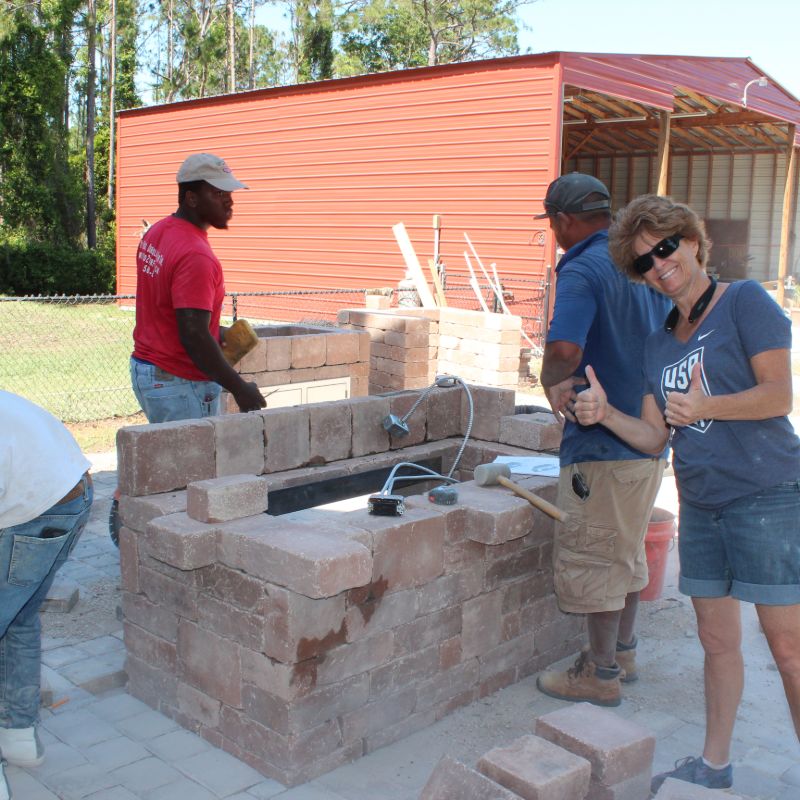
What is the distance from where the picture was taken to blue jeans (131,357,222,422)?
478 cm

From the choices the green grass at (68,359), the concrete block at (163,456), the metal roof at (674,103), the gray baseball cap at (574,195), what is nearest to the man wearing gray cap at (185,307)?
the concrete block at (163,456)

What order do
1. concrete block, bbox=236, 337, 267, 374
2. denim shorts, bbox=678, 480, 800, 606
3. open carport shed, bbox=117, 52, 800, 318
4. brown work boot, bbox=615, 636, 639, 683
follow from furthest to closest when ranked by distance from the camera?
1. open carport shed, bbox=117, 52, 800, 318
2. concrete block, bbox=236, 337, 267, 374
3. brown work boot, bbox=615, 636, 639, 683
4. denim shorts, bbox=678, 480, 800, 606

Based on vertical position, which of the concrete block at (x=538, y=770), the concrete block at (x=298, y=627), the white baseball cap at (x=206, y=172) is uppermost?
the white baseball cap at (x=206, y=172)

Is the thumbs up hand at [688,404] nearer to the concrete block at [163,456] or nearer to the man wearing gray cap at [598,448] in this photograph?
the man wearing gray cap at [598,448]

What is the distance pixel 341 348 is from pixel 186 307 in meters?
3.94

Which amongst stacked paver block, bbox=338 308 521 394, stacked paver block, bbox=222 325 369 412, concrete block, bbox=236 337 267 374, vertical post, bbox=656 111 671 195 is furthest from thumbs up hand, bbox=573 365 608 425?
vertical post, bbox=656 111 671 195

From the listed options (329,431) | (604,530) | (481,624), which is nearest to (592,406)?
(604,530)

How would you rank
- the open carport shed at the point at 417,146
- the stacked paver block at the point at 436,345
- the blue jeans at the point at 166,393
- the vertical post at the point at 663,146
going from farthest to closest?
the vertical post at the point at 663,146
the open carport shed at the point at 417,146
the stacked paver block at the point at 436,345
the blue jeans at the point at 166,393

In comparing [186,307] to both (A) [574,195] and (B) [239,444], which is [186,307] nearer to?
(B) [239,444]

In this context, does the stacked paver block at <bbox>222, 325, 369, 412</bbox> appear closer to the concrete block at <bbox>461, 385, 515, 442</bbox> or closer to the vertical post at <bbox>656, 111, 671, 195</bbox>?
the concrete block at <bbox>461, 385, 515, 442</bbox>

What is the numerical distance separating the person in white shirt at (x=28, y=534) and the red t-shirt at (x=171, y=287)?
52.3 inches

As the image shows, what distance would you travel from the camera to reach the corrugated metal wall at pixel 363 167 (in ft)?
49.5

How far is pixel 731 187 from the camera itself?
2759 cm

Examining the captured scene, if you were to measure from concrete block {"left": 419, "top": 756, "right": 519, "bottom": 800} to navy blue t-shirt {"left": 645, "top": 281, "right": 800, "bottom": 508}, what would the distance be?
1.23m
